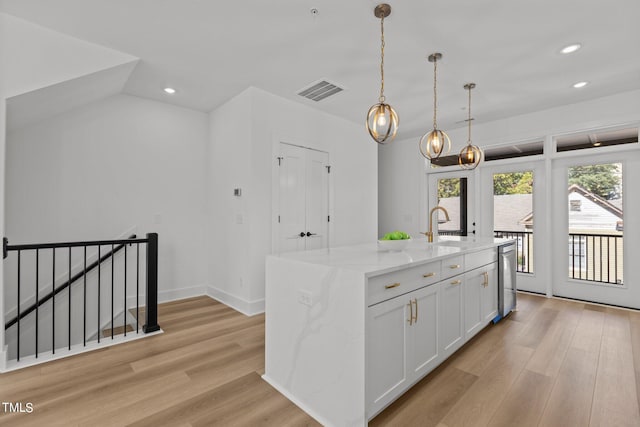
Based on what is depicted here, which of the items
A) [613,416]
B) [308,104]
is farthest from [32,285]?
[613,416]

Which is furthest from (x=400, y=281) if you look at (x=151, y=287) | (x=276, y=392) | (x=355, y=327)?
(x=151, y=287)

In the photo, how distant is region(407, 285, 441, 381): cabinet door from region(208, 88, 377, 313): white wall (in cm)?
222

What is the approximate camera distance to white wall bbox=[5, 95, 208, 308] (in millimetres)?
3303

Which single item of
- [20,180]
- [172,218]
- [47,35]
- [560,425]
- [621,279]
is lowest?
[560,425]

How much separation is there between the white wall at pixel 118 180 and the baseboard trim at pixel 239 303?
1.47 feet

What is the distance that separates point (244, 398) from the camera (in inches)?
79.4

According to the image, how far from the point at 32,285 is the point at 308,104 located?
3.93 m

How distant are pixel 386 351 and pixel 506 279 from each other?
7.97 ft

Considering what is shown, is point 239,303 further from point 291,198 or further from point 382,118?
point 382,118

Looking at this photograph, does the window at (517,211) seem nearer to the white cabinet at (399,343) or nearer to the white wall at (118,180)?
the white cabinet at (399,343)

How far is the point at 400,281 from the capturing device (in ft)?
6.16

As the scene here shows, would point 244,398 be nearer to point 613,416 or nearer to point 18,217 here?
point 613,416

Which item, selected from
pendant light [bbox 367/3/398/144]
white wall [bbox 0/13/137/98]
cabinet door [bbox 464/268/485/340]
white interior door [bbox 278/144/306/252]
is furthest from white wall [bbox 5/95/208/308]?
cabinet door [bbox 464/268/485/340]

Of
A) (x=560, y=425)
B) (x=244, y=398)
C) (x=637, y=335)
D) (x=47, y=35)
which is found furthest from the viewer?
(x=637, y=335)
